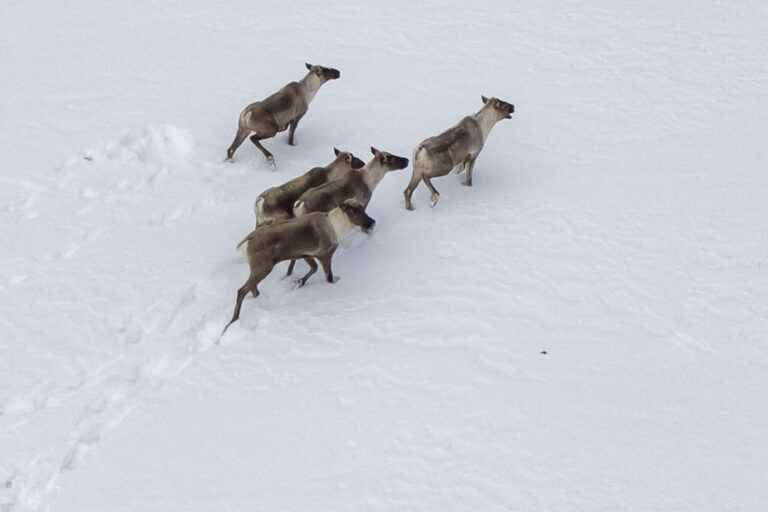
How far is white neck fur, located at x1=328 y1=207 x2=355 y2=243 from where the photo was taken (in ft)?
27.3

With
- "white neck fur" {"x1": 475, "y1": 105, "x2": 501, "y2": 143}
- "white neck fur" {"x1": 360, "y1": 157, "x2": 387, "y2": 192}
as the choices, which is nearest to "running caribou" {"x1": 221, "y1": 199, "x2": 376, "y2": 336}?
"white neck fur" {"x1": 360, "y1": 157, "x2": 387, "y2": 192}

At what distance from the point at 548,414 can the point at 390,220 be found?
2943mm

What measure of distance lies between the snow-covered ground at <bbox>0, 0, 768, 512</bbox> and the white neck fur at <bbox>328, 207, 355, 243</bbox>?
15.8 inches

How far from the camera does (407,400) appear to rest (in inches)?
286

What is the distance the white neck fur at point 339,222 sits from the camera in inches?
328

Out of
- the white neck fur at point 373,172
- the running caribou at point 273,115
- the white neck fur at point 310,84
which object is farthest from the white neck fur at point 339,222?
the white neck fur at point 310,84

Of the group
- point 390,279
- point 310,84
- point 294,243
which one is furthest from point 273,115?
point 390,279

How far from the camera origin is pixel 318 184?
8953 millimetres

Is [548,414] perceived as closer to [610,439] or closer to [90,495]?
[610,439]

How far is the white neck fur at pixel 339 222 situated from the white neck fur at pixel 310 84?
7.65 ft

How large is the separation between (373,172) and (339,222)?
2.90 ft

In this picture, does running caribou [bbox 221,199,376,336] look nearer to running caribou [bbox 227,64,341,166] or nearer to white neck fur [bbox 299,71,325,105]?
running caribou [bbox 227,64,341,166]

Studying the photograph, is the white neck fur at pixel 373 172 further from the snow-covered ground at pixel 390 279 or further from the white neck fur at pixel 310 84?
the white neck fur at pixel 310 84

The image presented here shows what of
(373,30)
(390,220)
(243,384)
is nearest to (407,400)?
(243,384)
